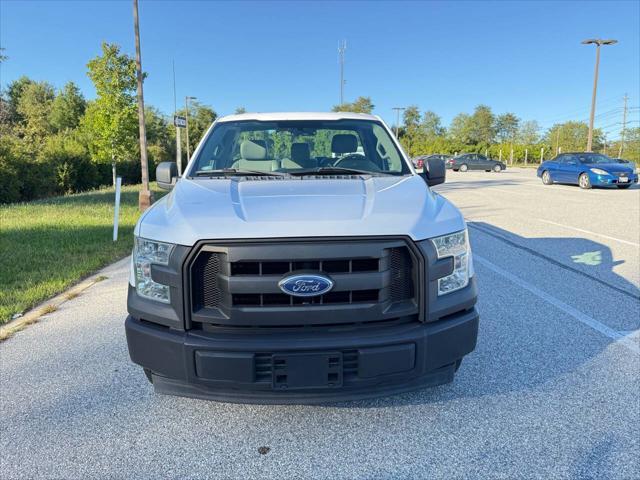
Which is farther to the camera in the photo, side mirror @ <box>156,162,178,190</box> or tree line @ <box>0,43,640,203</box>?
tree line @ <box>0,43,640,203</box>

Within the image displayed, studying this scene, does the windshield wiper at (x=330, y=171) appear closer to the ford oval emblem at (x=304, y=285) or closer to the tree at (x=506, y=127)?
the ford oval emblem at (x=304, y=285)

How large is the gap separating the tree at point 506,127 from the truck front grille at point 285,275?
98456 millimetres

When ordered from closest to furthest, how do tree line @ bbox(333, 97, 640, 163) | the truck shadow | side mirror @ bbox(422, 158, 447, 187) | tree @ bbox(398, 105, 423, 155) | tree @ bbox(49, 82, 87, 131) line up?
the truck shadow
side mirror @ bbox(422, 158, 447, 187)
tree @ bbox(49, 82, 87, 131)
tree line @ bbox(333, 97, 640, 163)
tree @ bbox(398, 105, 423, 155)

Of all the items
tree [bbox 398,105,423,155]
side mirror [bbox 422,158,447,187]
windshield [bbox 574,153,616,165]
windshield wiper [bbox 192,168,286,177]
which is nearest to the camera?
windshield wiper [bbox 192,168,286,177]

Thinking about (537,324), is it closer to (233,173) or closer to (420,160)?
(233,173)

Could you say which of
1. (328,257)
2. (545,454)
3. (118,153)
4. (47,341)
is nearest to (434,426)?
(545,454)

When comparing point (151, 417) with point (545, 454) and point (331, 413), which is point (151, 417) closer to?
point (331, 413)

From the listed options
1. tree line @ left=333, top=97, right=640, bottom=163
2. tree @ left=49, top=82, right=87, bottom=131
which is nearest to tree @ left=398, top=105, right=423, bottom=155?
tree line @ left=333, top=97, right=640, bottom=163

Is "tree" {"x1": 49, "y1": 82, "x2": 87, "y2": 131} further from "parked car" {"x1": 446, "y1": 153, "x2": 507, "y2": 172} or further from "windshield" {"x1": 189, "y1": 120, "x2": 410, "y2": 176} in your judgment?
"windshield" {"x1": 189, "y1": 120, "x2": 410, "y2": 176}

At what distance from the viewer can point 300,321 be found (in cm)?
226

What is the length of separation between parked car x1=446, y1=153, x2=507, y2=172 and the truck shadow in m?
37.1

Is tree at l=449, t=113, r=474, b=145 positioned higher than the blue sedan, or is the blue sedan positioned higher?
tree at l=449, t=113, r=474, b=145

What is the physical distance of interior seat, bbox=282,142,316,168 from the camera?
149 inches

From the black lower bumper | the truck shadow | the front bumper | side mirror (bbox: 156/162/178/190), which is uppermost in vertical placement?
side mirror (bbox: 156/162/178/190)
